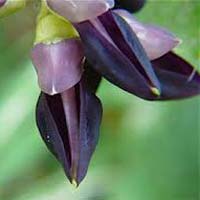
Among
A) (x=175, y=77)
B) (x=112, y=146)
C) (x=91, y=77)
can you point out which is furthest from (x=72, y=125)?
(x=112, y=146)

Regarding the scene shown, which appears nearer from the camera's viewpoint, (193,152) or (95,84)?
(95,84)

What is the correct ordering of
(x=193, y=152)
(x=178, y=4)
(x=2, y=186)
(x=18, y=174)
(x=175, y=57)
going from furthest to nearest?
1. (x=193, y=152)
2. (x=18, y=174)
3. (x=2, y=186)
4. (x=178, y=4)
5. (x=175, y=57)

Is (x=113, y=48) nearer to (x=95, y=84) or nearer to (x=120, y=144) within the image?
(x=95, y=84)

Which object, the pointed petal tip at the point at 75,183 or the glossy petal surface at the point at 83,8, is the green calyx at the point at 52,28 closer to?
the glossy petal surface at the point at 83,8

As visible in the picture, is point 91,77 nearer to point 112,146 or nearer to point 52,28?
point 52,28

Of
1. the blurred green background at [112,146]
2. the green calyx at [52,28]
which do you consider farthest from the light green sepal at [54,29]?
the blurred green background at [112,146]

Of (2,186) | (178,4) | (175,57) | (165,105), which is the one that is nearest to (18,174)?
(2,186)
